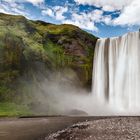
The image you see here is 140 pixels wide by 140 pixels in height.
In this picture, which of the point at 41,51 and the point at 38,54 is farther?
the point at 41,51

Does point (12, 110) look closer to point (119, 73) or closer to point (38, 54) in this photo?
point (38, 54)

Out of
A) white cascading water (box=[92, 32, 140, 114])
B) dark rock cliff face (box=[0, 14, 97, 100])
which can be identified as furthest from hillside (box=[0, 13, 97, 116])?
white cascading water (box=[92, 32, 140, 114])

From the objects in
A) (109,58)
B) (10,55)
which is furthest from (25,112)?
(109,58)

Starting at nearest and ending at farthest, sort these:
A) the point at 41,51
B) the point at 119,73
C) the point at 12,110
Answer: the point at 12,110
the point at 41,51
the point at 119,73

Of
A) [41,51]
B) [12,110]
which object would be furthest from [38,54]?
[12,110]

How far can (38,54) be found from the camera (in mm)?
58562

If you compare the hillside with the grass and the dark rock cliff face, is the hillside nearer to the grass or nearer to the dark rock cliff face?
the dark rock cliff face

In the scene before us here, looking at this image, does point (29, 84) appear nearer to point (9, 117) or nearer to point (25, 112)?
point (25, 112)

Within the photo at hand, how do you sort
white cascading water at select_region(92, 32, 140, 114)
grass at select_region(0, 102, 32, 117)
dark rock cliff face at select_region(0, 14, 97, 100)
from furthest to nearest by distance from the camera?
white cascading water at select_region(92, 32, 140, 114)
dark rock cliff face at select_region(0, 14, 97, 100)
grass at select_region(0, 102, 32, 117)

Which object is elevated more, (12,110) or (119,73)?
(119,73)

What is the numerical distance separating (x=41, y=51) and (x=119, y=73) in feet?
64.1

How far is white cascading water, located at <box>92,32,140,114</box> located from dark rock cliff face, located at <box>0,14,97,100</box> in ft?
10.9

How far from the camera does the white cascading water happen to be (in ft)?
191

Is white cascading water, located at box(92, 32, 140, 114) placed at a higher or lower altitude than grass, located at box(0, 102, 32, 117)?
higher
